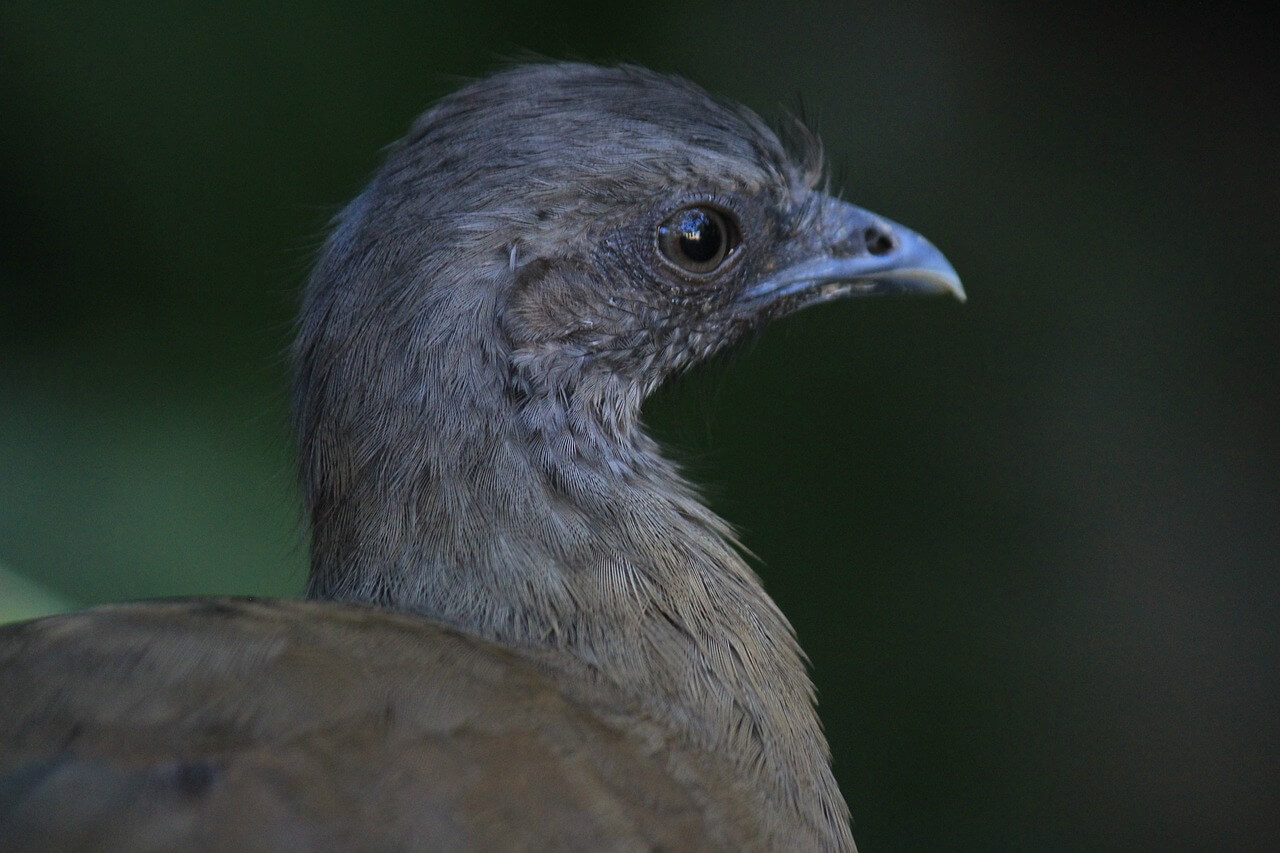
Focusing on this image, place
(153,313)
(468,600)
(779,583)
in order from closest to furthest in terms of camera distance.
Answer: (468,600), (153,313), (779,583)

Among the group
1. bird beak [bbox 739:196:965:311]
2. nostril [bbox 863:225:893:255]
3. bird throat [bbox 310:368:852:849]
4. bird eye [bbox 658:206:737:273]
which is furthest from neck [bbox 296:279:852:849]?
nostril [bbox 863:225:893:255]

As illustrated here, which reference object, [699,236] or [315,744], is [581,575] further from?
[699,236]

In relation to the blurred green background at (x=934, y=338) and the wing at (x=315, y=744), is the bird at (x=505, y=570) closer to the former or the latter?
the wing at (x=315, y=744)

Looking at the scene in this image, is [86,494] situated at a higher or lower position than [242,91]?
lower

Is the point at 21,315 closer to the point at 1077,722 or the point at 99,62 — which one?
the point at 99,62

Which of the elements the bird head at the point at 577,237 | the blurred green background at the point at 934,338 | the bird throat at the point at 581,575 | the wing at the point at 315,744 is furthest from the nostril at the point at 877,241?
the blurred green background at the point at 934,338

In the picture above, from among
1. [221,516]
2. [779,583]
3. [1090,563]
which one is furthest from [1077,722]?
[221,516]

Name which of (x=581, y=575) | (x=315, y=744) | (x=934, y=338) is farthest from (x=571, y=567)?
(x=934, y=338)
